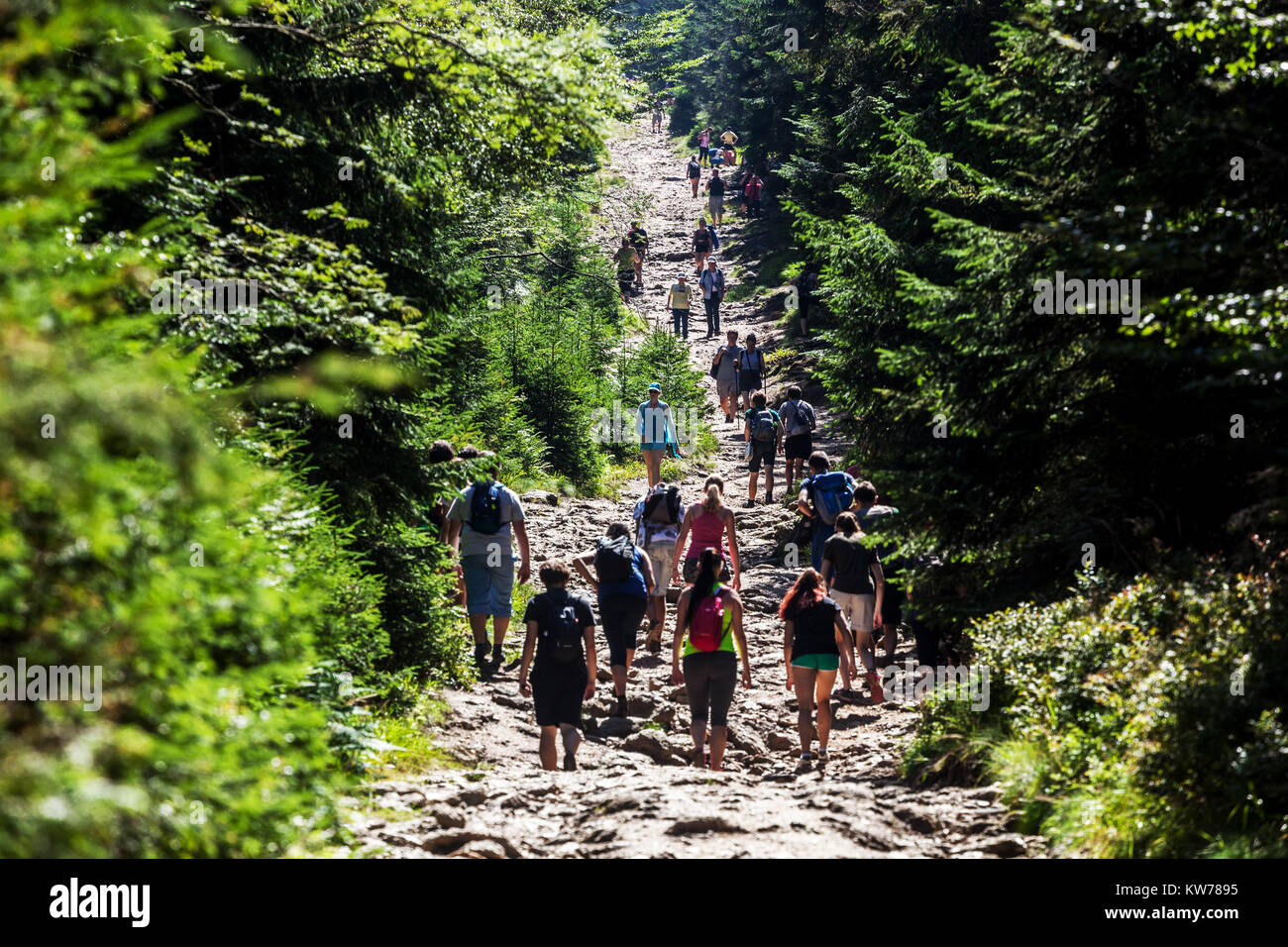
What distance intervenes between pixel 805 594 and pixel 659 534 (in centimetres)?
377

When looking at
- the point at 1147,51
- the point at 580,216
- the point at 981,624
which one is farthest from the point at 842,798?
the point at 580,216

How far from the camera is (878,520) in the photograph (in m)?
12.4

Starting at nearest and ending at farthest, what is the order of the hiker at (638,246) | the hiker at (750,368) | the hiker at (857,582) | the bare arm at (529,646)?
the bare arm at (529,646) → the hiker at (857,582) → the hiker at (750,368) → the hiker at (638,246)

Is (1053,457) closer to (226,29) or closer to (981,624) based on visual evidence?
(981,624)

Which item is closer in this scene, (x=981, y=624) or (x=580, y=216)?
(x=981, y=624)

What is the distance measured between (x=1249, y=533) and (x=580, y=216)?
27665 mm

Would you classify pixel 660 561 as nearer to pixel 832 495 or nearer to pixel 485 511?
pixel 832 495

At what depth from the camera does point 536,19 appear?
27.2 meters

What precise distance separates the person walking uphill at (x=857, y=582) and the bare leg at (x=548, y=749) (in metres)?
3.54

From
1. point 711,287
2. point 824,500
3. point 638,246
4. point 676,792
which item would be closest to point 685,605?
point 676,792

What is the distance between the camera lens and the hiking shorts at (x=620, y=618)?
11.8m

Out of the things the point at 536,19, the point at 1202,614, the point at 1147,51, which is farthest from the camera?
the point at 536,19

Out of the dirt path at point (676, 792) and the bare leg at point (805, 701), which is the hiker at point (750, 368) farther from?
the bare leg at point (805, 701)

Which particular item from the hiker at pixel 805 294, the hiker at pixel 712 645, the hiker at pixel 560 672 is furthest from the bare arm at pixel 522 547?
the hiker at pixel 805 294
